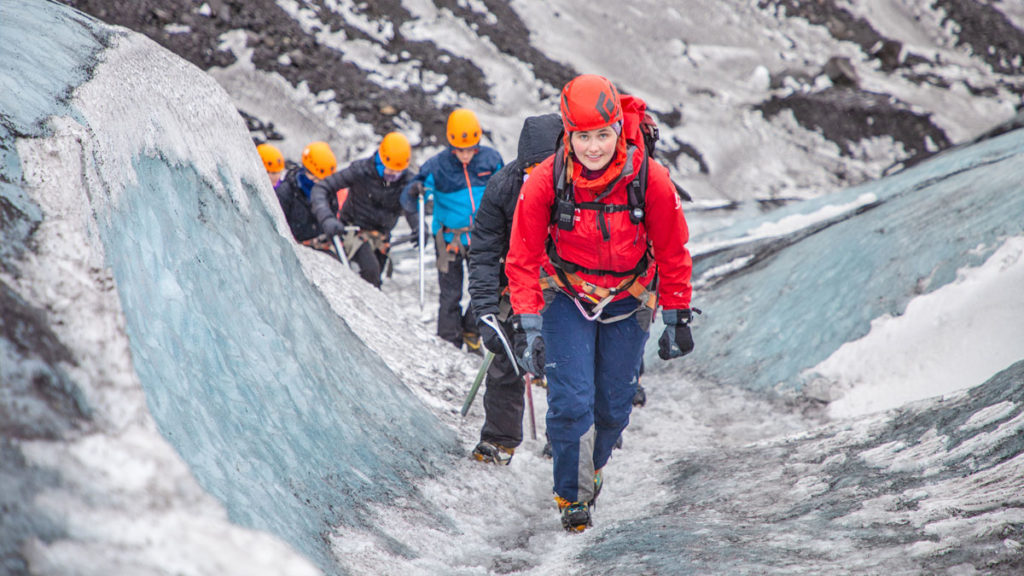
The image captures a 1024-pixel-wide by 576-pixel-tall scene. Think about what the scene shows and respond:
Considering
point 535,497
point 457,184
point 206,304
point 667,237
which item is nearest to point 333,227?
point 457,184

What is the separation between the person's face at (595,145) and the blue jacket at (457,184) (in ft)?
13.8

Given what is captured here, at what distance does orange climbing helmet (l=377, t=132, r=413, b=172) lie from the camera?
8836 mm

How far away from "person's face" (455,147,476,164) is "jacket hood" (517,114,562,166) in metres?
3.35

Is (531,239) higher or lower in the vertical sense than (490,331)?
higher

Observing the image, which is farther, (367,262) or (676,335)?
(367,262)

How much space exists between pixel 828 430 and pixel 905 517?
191 centimetres

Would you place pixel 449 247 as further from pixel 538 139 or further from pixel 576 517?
pixel 576 517

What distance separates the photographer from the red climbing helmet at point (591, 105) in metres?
3.56

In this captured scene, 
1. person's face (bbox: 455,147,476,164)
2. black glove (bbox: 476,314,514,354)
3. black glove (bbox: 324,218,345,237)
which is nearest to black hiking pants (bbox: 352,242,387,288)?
black glove (bbox: 324,218,345,237)

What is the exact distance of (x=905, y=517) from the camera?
3.13 m

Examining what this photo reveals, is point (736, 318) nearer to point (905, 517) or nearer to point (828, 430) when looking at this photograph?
point (828, 430)

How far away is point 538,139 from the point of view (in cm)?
441

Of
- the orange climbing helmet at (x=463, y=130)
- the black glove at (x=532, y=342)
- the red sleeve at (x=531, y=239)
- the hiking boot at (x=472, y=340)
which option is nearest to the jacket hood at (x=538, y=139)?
the red sleeve at (x=531, y=239)

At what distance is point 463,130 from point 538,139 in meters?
3.40
